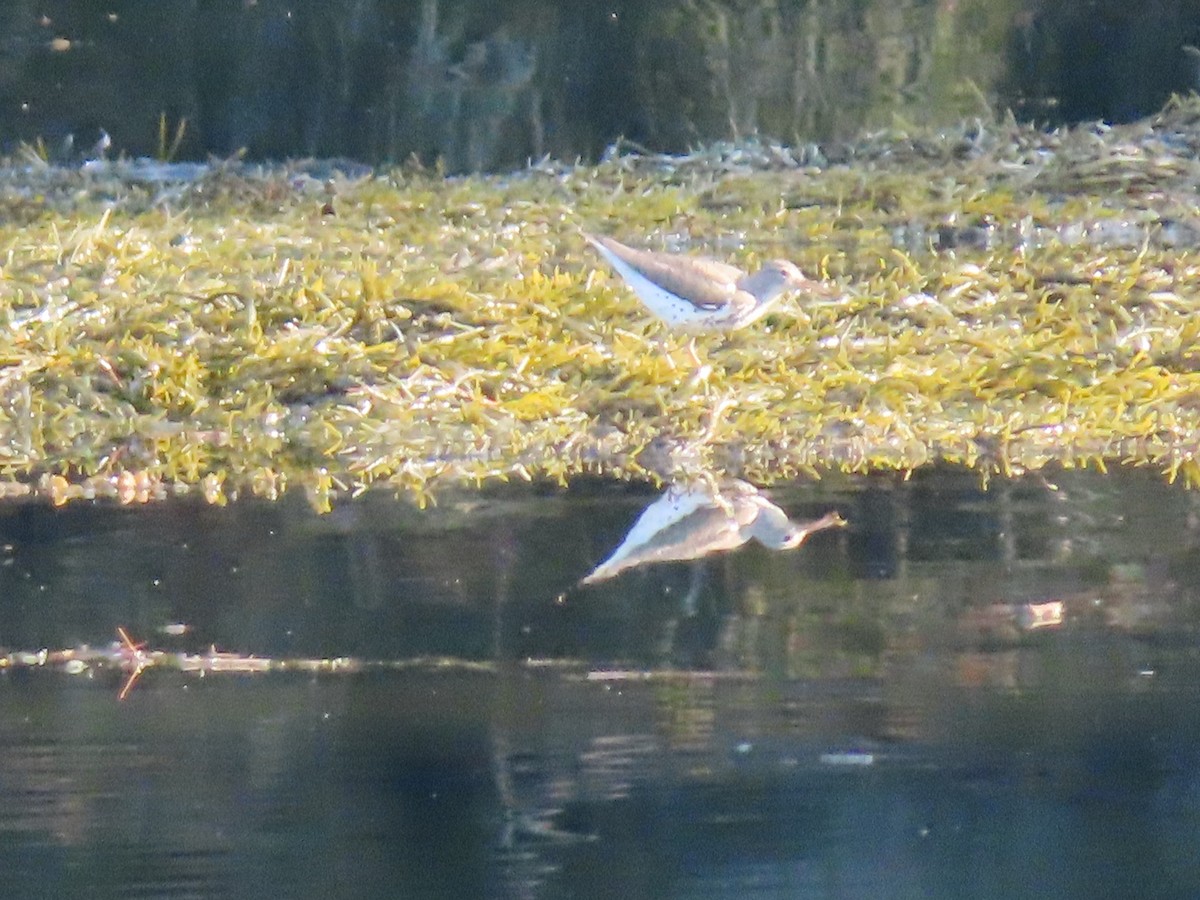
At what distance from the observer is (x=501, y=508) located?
14.3 feet

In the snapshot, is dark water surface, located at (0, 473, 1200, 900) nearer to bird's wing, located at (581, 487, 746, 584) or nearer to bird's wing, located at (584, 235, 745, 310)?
bird's wing, located at (581, 487, 746, 584)

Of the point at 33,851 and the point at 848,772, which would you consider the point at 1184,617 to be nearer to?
the point at 848,772

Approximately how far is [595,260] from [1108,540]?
3.00 metres

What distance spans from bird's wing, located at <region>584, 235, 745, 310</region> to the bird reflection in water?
118 cm

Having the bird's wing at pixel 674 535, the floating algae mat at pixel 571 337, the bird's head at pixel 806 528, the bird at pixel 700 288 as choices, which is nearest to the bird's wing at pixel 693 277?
the bird at pixel 700 288

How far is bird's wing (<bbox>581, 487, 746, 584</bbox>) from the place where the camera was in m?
3.86

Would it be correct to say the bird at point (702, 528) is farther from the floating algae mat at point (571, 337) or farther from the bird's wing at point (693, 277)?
the bird's wing at point (693, 277)

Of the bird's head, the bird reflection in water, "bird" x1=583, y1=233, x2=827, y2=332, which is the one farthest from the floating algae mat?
the bird's head

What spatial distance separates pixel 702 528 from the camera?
13.4ft

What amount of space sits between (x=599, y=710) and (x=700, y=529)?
1067 mm

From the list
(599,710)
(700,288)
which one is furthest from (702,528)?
(700,288)

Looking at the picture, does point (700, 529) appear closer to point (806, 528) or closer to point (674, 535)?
point (674, 535)

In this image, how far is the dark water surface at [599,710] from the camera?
255 cm

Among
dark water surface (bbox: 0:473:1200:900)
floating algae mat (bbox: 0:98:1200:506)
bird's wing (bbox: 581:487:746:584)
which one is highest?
floating algae mat (bbox: 0:98:1200:506)
